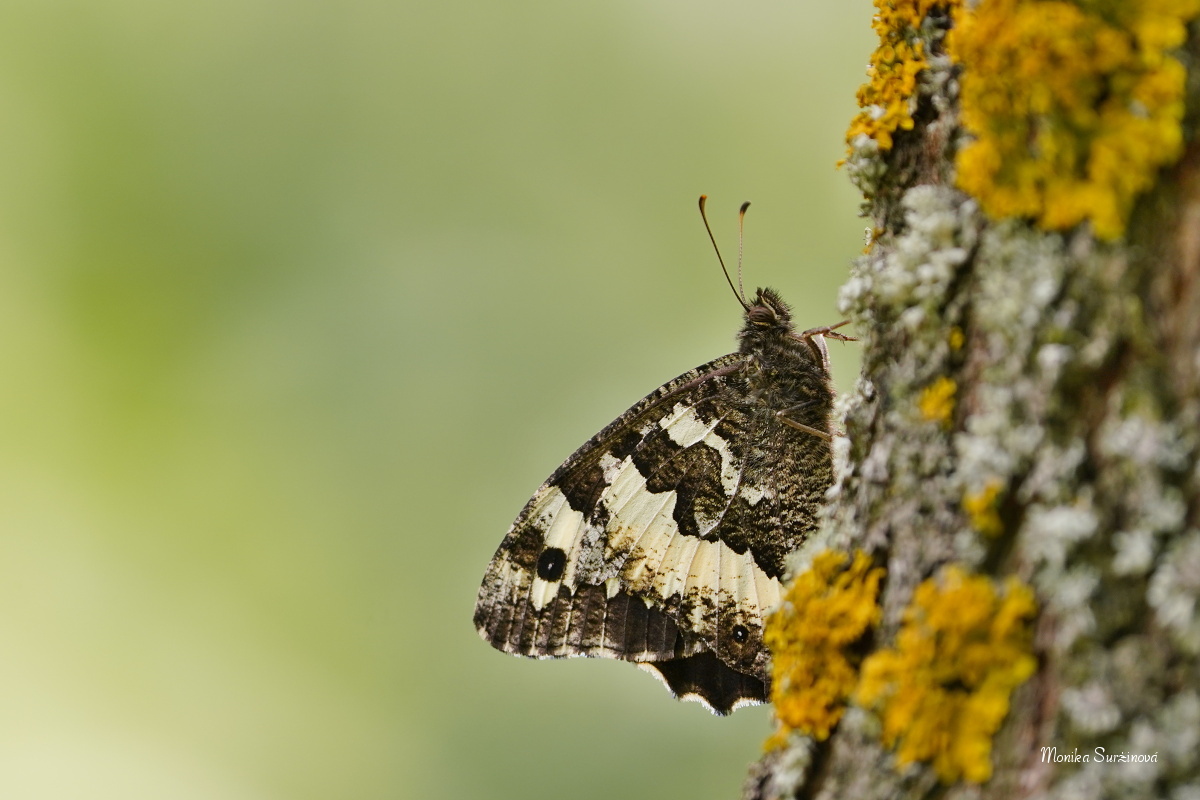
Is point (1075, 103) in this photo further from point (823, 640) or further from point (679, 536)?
point (679, 536)

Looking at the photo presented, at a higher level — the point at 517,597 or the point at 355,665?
the point at 355,665

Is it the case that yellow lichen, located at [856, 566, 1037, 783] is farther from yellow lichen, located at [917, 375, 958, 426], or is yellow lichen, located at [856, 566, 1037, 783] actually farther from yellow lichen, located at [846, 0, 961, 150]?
yellow lichen, located at [846, 0, 961, 150]

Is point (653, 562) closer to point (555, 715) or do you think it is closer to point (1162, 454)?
point (1162, 454)

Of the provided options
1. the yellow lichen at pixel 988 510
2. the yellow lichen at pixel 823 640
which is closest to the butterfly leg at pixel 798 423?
the yellow lichen at pixel 823 640

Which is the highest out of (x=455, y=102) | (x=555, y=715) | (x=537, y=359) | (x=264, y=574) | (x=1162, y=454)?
(x=455, y=102)

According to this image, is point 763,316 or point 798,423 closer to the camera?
point 798,423

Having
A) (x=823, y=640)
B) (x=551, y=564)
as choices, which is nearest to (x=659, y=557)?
(x=551, y=564)

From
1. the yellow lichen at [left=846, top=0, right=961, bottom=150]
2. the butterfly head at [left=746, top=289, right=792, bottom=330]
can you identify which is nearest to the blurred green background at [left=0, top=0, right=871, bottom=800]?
the butterfly head at [left=746, top=289, right=792, bottom=330]

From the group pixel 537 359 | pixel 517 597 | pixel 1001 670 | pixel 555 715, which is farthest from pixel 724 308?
pixel 1001 670
